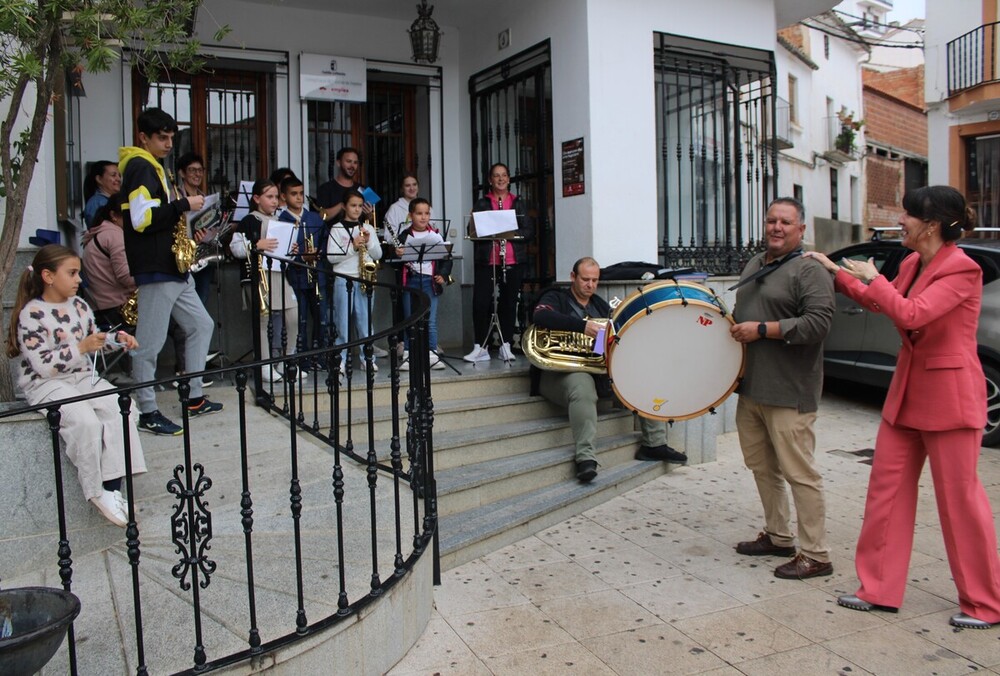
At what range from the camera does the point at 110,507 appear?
3.48 metres

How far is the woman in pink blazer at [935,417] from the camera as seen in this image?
11.4 ft

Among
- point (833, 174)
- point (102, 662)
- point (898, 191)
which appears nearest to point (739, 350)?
point (102, 662)

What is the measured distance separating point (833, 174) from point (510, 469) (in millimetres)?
19260

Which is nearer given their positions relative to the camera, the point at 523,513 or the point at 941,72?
the point at 523,513

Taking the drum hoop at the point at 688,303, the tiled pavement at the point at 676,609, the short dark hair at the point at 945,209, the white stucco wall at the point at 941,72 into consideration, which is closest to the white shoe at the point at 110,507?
the tiled pavement at the point at 676,609

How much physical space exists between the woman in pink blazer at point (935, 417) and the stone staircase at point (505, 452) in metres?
1.87

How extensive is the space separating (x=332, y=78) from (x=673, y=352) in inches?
200

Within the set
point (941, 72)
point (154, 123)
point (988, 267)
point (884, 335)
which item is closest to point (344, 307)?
point (154, 123)

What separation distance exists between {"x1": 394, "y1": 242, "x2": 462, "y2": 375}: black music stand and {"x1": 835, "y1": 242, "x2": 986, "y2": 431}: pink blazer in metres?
3.33

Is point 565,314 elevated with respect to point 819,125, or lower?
lower

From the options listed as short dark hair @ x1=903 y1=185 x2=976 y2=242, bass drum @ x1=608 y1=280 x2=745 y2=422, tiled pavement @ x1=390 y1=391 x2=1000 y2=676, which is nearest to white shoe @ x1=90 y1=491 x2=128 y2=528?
tiled pavement @ x1=390 y1=391 x2=1000 y2=676

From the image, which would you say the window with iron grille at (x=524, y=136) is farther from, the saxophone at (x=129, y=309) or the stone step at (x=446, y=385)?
the saxophone at (x=129, y=309)

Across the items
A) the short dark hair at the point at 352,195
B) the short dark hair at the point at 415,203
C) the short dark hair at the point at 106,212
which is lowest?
the short dark hair at the point at 106,212

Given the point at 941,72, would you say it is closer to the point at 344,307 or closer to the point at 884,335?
the point at 884,335
